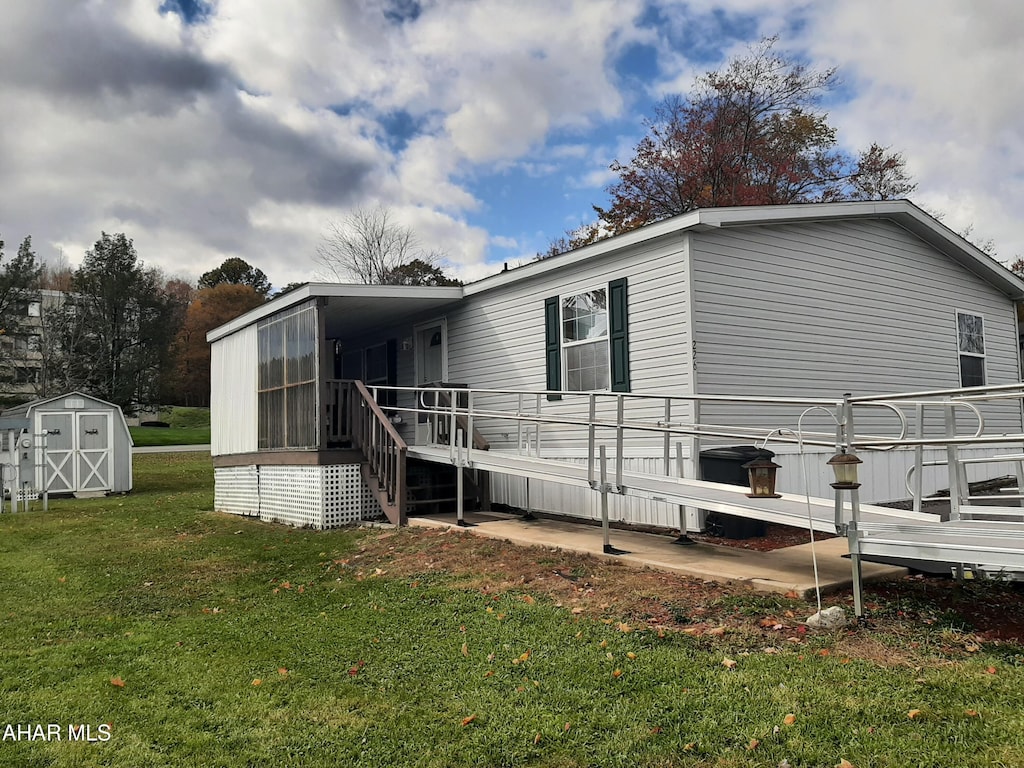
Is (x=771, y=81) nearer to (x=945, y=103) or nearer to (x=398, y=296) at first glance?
(x=945, y=103)

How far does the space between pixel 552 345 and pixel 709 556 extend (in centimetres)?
459

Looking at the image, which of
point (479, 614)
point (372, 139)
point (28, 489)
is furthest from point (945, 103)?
point (28, 489)

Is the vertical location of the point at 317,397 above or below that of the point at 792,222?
below

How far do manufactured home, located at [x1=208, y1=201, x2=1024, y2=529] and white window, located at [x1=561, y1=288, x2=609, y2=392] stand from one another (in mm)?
25

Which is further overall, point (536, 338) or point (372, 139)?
point (372, 139)

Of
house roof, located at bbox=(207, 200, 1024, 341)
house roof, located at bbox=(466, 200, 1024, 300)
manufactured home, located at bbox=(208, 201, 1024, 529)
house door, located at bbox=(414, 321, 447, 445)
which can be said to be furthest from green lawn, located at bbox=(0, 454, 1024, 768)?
house door, located at bbox=(414, 321, 447, 445)

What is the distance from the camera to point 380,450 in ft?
35.8

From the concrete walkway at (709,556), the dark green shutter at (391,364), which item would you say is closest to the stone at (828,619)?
the concrete walkway at (709,556)

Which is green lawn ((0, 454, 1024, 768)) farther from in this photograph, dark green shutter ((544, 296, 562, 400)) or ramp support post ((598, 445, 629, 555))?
dark green shutter ((544, 296, 562, 400))

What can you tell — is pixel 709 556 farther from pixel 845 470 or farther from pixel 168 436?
pixel 168 436

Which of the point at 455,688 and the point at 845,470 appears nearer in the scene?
the point at 455,688

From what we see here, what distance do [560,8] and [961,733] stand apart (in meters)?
12.7

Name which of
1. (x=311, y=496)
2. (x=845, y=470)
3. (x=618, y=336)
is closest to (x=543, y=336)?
(x=618, y=336)

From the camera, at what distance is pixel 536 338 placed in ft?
36.9
